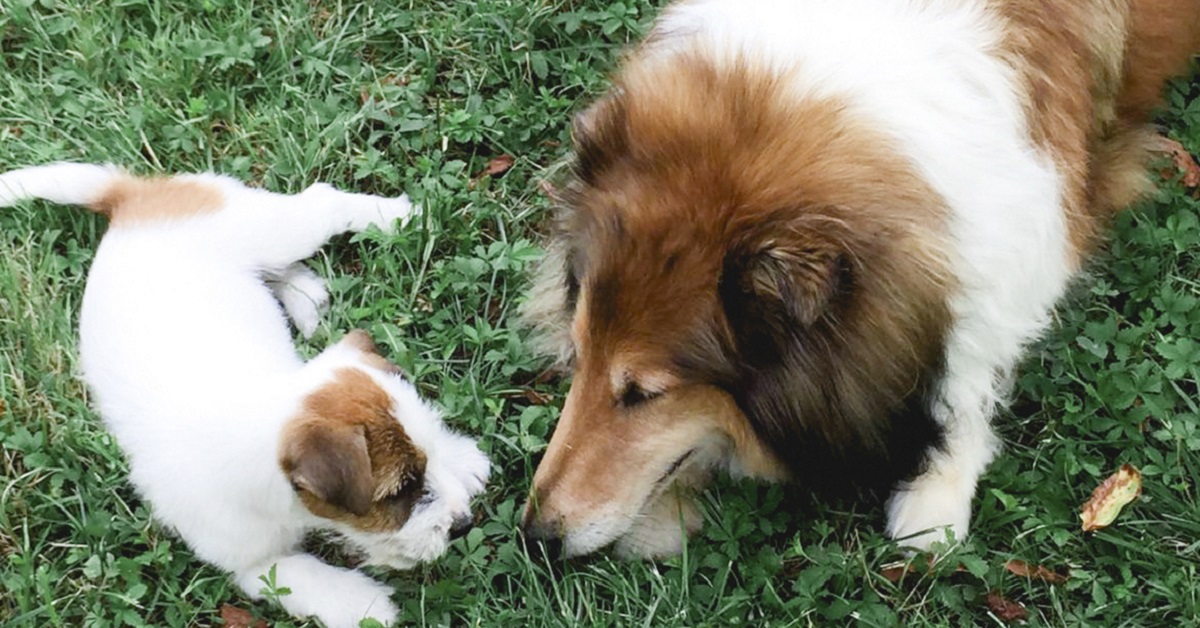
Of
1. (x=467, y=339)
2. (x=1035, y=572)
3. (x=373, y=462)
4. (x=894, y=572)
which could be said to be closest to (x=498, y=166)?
(x=467, y=339)

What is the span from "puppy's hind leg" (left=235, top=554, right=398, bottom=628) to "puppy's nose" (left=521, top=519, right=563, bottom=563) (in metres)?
0.42

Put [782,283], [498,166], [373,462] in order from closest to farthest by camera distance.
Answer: [782,283] → [373,462] → [498,166]

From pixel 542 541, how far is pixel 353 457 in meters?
0.56

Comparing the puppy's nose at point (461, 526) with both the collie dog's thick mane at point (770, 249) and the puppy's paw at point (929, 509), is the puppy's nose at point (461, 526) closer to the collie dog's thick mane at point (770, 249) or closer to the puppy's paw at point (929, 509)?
the collie dog's thick mane at point (770, 249)

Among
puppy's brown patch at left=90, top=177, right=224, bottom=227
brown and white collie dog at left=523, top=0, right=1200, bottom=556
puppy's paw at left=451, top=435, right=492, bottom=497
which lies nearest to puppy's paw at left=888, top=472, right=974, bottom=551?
brown and white collie dog at left=523, top=0, right=1200, bottom=556

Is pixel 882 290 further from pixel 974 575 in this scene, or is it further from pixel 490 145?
pixel 490 145

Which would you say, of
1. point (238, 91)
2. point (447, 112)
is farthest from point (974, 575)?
point (238, 91)

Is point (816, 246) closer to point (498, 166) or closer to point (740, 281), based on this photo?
point (740, 281)

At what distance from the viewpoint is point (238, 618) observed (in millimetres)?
2861

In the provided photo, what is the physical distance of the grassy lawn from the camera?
281cm

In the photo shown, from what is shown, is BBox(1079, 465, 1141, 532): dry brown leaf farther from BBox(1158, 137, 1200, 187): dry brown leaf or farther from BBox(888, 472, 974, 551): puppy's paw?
BBox(1158, 137, 1200, 187): dry brown leaf

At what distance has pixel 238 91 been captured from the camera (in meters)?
3.83

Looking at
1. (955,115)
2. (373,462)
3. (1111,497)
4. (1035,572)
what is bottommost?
(1035,572)

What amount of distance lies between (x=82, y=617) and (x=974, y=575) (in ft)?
7.70
